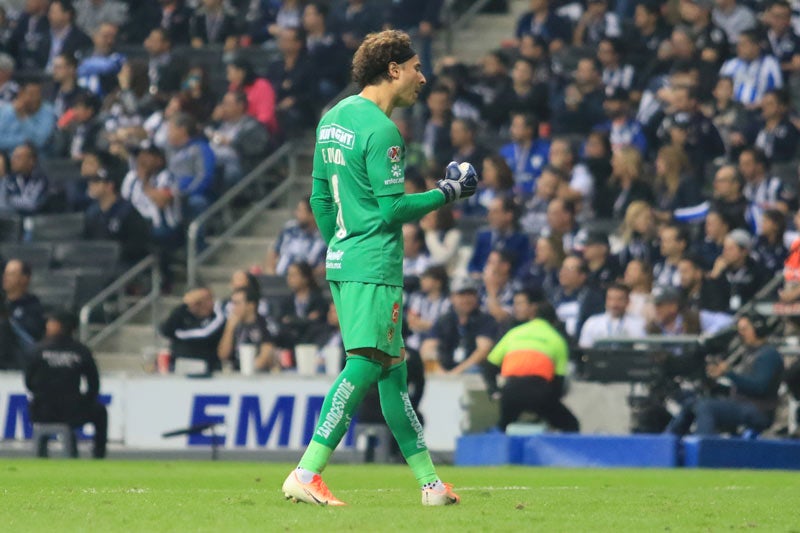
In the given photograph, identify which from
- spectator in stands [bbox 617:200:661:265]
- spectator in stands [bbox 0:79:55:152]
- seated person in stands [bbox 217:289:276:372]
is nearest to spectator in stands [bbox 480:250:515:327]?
spectator in stands [bbox 617:200:661:265]

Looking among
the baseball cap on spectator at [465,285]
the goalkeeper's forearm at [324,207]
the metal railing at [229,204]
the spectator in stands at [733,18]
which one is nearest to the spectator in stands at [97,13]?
the metal railing at [229,204]

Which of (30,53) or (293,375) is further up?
(30,53)

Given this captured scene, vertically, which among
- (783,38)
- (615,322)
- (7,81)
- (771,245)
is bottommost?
(615,322)

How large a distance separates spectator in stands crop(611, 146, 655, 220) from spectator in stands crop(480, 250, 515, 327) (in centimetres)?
150

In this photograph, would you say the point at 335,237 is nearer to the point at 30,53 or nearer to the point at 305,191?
the point at 305,191

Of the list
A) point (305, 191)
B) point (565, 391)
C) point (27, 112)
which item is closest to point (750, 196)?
point (565, 391)

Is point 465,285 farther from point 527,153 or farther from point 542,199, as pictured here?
point 527,153

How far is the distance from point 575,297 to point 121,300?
6304mm

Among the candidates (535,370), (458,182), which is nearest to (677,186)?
(535,370)

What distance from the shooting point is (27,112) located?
24.6 metres

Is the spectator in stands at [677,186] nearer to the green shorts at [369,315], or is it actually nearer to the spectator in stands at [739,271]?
the spectator in stands at [739,271]

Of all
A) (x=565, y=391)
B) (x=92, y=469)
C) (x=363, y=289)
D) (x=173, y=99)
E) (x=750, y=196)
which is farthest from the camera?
(x=173, y=99)

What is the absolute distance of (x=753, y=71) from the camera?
68.4ft

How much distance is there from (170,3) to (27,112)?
300 cm
